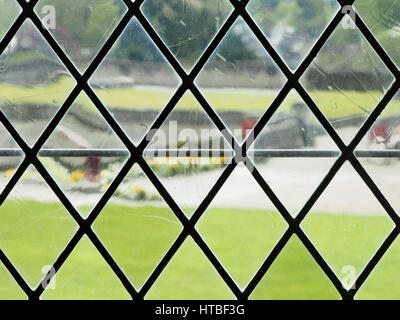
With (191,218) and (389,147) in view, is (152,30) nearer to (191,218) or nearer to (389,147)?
(191,218)

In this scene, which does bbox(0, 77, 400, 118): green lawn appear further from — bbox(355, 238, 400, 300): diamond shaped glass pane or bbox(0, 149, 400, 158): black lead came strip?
bbox(355, 238, 400, 300): diamond shaped glass pane

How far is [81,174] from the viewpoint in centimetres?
99

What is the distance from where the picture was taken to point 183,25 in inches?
38.1

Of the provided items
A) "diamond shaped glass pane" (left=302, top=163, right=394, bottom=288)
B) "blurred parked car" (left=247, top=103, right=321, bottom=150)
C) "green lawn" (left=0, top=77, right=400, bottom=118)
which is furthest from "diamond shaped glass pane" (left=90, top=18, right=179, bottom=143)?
"diamond shaped glass pane" (left=302, top=163, right=394, bottom=288)

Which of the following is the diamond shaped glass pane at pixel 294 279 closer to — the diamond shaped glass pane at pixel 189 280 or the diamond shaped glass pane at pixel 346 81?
the diamond shaped glass pane at pixel 189 280

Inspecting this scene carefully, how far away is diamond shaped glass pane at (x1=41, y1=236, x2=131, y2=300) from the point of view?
39.2 inches

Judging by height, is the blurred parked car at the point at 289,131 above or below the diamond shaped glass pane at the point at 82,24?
below

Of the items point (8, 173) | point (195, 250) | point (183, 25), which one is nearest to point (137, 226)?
point (195, 250)

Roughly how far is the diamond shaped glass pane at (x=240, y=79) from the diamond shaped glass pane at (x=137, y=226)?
0.18 m

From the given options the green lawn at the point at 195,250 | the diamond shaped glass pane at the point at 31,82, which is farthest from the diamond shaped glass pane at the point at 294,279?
the diamond shaped glass pane at the point at 31,82

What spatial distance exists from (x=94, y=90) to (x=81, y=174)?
0.15m

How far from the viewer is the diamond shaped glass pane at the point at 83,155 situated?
3.22 feet
